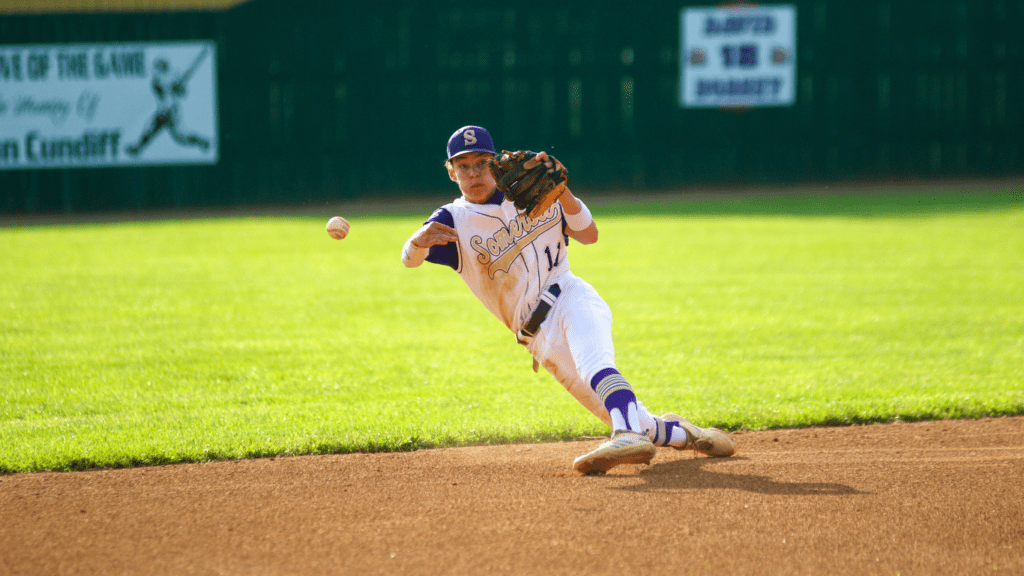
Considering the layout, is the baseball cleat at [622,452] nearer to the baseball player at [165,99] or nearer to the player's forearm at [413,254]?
the player's forearm at [413,254]

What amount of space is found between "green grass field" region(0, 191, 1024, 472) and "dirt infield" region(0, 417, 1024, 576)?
520 millimetres

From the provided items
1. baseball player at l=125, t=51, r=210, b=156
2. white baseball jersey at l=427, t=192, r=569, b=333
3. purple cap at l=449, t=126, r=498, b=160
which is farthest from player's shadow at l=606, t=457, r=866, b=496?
baseball player at l=125, t=51, r=210, b=156

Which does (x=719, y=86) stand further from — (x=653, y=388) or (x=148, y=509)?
(x=148, y=509)

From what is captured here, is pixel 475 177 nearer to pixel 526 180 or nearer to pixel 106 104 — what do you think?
pixel 526 180

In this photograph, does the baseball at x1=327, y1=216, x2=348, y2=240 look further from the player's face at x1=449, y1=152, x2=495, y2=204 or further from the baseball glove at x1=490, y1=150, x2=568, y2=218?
the baseball glove at x1=490, y1=150, x2=568, y2=218

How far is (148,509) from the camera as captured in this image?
3.68m

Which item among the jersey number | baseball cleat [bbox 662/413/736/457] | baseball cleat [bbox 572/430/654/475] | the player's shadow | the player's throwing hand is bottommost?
the player's shadow

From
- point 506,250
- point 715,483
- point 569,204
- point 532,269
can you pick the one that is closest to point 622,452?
point 715,483

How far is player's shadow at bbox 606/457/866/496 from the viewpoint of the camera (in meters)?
3.76

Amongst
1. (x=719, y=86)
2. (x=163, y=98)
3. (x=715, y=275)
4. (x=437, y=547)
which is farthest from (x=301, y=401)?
(x=719, y=86)

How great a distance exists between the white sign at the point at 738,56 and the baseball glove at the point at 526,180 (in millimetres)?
16081

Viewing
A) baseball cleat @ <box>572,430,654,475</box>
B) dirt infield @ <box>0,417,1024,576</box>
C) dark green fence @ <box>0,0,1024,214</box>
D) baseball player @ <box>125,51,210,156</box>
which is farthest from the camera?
dark green fence @ <box>0,0,1024,214</box>

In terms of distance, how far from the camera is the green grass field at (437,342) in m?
5.03

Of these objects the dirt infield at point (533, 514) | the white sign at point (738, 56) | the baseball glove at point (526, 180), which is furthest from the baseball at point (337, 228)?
the white sign at point (738, 56)
